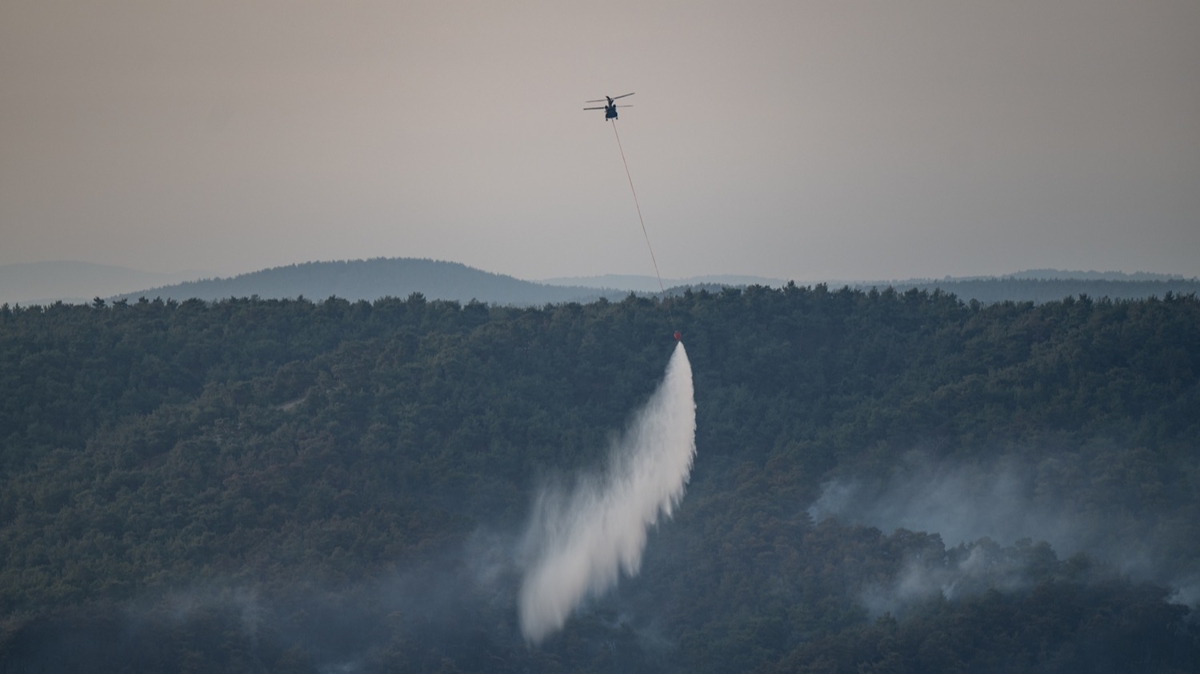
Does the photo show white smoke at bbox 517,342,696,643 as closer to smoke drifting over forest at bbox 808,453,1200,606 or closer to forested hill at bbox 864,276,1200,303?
smoke drifting over forest at bbox 808,453,1200,606

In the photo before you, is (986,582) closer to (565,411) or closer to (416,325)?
(565,411)

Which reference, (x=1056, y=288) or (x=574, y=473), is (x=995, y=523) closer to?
(x=574, y=473)

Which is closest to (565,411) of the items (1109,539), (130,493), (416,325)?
(416,325)

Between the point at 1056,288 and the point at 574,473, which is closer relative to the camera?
the point at 574,473

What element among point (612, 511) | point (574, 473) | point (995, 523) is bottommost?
point (995, 523)

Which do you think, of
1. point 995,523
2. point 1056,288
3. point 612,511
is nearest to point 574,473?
point 612,511

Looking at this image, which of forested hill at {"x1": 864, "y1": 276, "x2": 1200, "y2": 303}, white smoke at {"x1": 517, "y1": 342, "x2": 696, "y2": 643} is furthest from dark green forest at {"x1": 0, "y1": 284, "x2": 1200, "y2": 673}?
forested hill at {"x1": 864, "y1": 276, "x2": 1200, "y2": 303}
